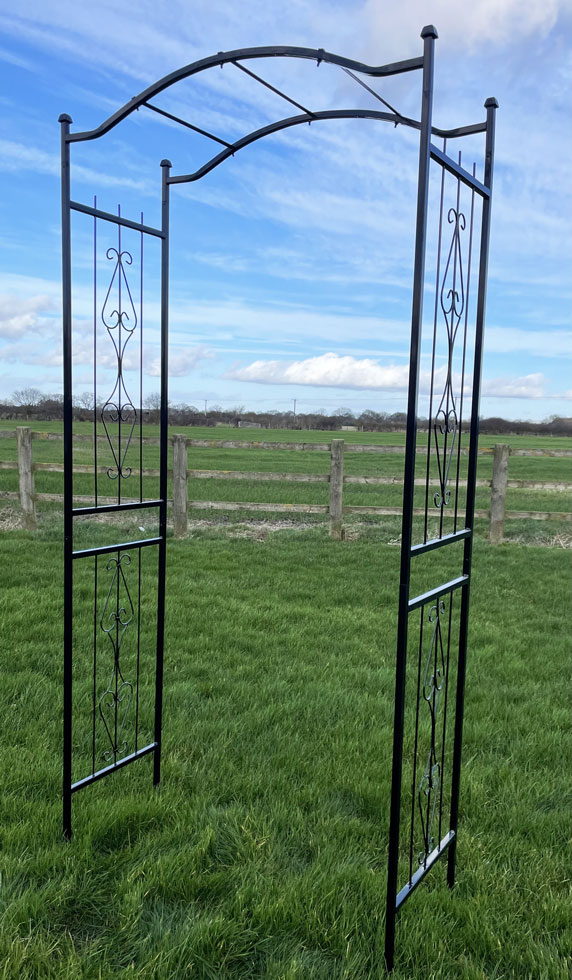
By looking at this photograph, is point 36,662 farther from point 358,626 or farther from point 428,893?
point 428,893

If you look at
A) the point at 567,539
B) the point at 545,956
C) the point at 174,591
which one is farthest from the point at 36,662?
the point at 567,539

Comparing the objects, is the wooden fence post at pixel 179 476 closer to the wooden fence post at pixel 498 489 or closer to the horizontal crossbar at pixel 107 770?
the wooden fence post at pixel 498 489

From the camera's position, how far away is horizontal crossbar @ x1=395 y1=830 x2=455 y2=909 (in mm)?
2170

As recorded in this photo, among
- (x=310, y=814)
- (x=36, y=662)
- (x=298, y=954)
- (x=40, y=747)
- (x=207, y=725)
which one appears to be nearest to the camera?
(x=298, y=954)

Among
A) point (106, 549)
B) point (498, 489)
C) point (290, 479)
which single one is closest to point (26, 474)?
point (290, 479)

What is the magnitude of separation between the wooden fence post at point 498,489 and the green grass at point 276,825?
3722 mm

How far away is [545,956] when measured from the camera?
2.19m

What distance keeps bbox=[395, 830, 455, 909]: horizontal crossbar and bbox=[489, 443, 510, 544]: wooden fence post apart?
21.6 ft

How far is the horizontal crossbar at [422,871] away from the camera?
2170 millimetres

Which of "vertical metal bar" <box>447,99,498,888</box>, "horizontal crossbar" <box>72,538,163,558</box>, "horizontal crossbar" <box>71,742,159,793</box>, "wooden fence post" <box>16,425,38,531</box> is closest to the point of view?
"vertical metal bar" <box>447,99,498,888</box>

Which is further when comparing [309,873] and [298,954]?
[309,873]

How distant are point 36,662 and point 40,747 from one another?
1.21 m

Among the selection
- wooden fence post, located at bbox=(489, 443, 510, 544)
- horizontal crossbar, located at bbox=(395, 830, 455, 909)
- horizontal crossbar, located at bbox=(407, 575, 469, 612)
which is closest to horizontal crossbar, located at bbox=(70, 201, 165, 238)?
horizontal crossbar, located at bbox=(407, 575, 469, 612)

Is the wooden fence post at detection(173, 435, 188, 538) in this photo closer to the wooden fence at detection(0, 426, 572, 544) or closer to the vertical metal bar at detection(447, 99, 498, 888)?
the wooden fence at detection(0, 426, 572, 544)
